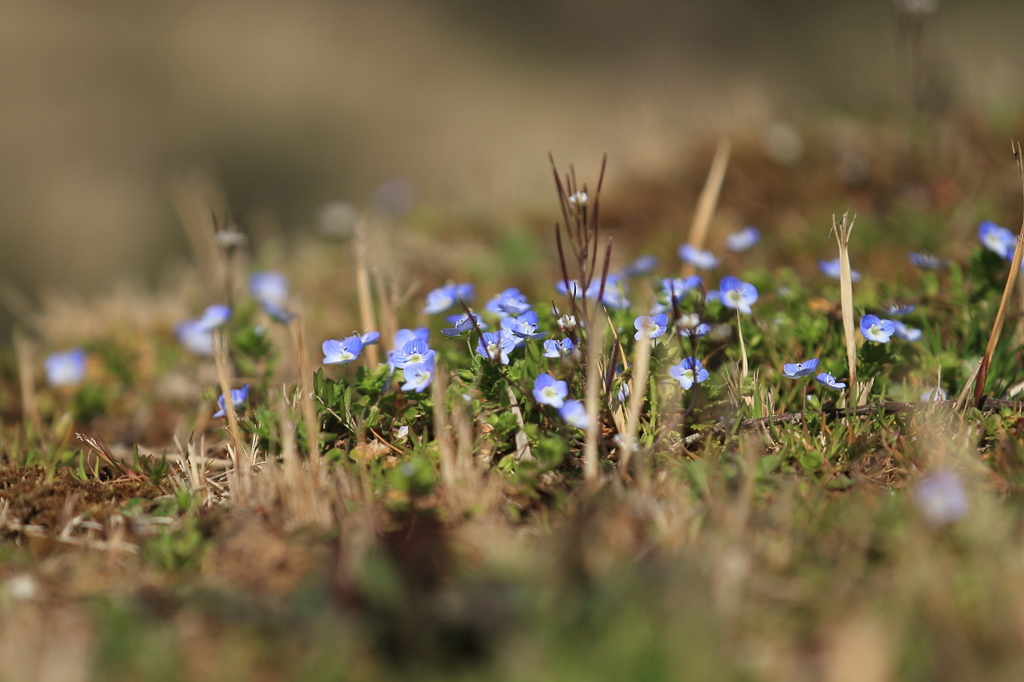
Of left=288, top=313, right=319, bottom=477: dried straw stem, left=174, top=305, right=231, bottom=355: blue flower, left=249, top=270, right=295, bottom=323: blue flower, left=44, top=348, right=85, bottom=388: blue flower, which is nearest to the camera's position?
left=288, top=313, right=319, bottom=477: dried straw stem

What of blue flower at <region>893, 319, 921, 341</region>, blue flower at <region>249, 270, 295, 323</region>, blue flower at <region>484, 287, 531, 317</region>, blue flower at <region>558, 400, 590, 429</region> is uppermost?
blue flower at <region>249, 270, 295, 323</region>

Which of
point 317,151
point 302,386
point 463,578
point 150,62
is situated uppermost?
point 150,62

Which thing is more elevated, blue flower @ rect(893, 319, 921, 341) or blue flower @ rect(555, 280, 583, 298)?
blue flower @ rect(555, 280, 583, 298)

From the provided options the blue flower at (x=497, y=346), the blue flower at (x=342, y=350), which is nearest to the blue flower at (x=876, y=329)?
the blue flower at (x=497, y=346)

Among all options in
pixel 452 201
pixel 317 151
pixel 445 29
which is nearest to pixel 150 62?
pixel 317 151

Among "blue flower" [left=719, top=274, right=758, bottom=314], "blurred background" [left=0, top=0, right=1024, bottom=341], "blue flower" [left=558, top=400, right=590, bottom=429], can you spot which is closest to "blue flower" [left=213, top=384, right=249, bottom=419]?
"blue flower" [left=558, top=400, right=590, bottom=429]

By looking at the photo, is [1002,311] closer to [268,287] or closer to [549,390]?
[549,390]

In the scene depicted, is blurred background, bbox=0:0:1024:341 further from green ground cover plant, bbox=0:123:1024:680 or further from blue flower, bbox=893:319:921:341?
blue flower, bbox=893:319:921:341

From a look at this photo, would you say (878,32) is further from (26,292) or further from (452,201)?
(26,292)
